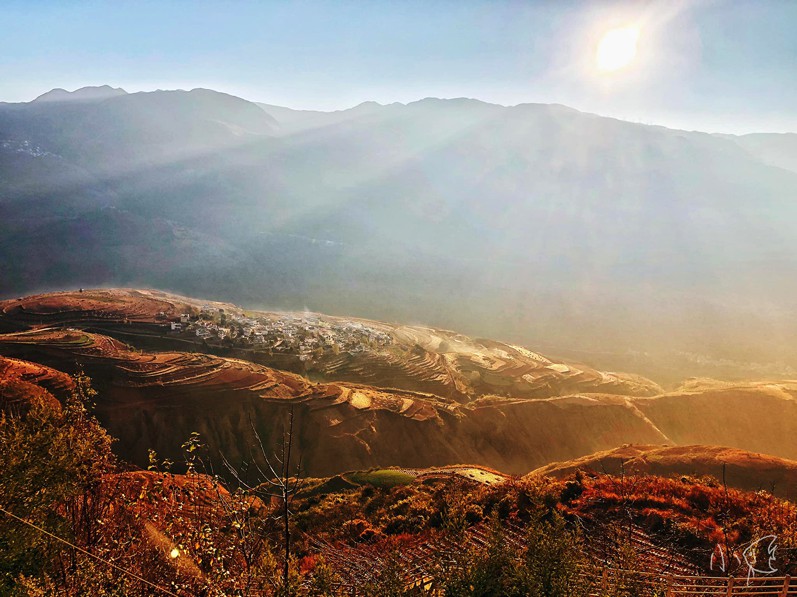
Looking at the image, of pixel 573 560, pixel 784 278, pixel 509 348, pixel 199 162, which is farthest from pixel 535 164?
pixel 573 560

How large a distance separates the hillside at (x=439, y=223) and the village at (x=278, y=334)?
33960mm

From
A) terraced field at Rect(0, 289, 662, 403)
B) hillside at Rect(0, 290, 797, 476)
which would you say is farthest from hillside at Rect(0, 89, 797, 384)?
hillside at Rect(0, 290, 797, 476)

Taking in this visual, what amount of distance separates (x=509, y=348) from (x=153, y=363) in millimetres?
47786

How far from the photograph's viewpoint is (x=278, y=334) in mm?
53250

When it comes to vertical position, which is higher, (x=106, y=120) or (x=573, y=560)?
(x=106, y=120)

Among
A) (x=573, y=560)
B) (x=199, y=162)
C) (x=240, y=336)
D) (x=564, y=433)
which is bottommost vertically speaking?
(x=564, y=433)

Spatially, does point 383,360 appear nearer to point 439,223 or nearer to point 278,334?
point 278,334

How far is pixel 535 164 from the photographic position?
14625 cm

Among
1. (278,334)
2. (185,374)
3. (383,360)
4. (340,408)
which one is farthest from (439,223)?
(185,374)

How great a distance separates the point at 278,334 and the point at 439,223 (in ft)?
297

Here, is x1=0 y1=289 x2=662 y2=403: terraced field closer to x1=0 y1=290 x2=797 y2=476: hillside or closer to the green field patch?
x1=0 y1=290 x2=797 y2=476: hillside

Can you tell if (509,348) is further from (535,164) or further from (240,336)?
(535,164)

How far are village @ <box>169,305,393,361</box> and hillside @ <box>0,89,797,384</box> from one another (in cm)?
3396

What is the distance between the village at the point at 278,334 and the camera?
49719mm
